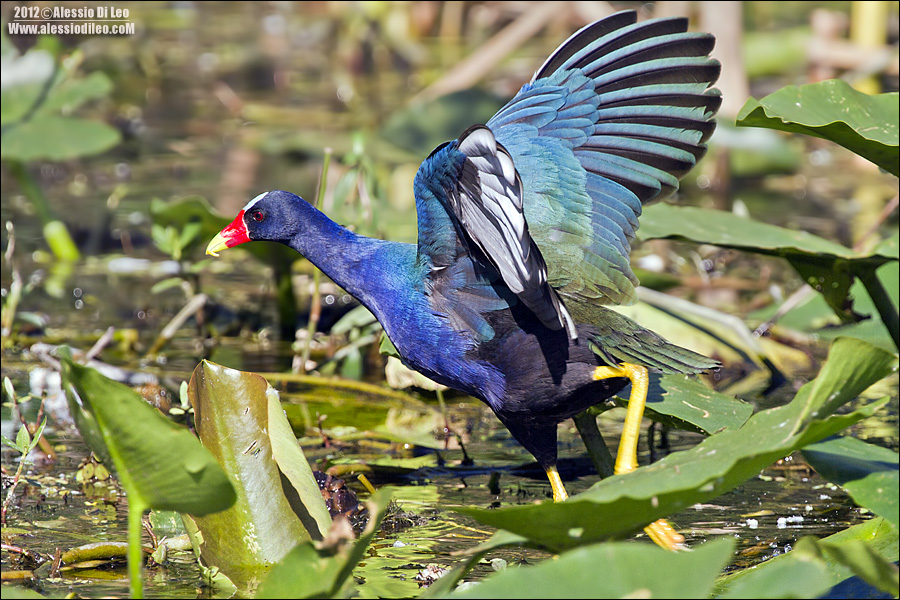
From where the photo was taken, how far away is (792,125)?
2584 mm

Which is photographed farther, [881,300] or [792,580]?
[881,300]

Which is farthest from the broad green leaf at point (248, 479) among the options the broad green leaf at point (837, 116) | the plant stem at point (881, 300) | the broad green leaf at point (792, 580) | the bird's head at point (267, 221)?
the plant stem at point (881, 300)

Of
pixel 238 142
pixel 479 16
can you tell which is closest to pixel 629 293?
pixel 238 142

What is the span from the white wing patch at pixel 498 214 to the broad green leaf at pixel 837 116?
0.73m

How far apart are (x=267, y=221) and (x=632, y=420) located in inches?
37.0

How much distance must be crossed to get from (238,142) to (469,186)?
19.2 feet

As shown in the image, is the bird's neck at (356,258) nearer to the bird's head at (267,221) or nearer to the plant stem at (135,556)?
the bird's head at (267,221)

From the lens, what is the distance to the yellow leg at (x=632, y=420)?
90.7 inches

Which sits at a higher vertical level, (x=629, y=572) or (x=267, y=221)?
(x=267, y=221)

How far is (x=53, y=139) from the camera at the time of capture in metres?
4.73

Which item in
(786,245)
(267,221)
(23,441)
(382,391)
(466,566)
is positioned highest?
(267,221)

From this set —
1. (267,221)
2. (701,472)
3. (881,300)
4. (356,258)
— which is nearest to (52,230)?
(267,221)

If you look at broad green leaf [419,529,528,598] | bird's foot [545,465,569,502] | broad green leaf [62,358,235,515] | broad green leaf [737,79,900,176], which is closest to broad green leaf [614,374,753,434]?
bird's foot [545,465,569,502]

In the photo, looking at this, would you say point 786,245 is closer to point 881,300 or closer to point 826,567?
point 881,300
